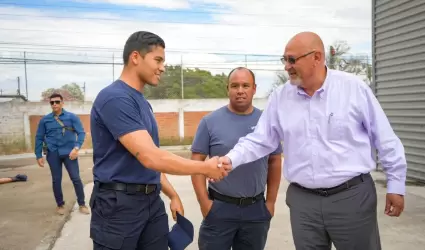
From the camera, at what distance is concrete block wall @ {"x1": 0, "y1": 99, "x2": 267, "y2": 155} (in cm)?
2183

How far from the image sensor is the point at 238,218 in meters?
3.06

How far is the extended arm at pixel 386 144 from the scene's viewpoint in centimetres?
258

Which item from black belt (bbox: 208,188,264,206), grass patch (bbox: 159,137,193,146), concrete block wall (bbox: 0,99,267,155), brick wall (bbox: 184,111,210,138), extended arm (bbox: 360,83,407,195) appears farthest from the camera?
brick wall (bbox: 184,111,210,138)

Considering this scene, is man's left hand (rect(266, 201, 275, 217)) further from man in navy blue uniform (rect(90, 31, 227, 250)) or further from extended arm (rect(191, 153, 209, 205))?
man in navy blue uniform (rect(90, 31, 227, 250))

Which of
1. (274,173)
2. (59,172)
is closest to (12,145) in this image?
(59,172)

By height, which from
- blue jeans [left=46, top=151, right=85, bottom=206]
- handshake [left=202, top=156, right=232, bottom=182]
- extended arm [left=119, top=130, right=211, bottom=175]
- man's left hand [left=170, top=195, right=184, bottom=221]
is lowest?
blue jeans [left=46, top=151, right=85, bottom=206]

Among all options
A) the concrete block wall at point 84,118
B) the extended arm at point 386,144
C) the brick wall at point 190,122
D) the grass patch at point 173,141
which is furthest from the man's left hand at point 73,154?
the brick wall at point 190,122

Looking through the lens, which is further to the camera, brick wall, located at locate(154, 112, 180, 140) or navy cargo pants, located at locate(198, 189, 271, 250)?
brick wall, located at locate(154, 112, 180, 140)

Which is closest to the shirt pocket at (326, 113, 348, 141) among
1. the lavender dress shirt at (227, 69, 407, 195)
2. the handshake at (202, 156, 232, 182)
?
the lavender dress shirt at (227, 69, 407, 195)

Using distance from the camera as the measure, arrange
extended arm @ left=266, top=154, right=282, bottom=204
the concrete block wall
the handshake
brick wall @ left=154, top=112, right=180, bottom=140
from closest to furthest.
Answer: the handshake, extended arm @ left=266, top=154, right=282, bottom=204, the concrete block wall, brick wall @ left=154, top=112, right=180, bottom=140

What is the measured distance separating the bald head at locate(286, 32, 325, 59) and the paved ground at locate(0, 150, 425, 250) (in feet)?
8.88

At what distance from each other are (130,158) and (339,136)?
1256mm

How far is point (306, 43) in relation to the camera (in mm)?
2658

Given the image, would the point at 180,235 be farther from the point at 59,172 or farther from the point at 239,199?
the point at 59,172
